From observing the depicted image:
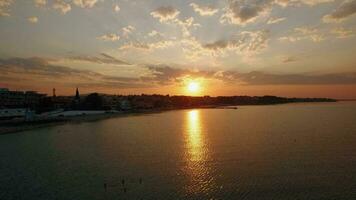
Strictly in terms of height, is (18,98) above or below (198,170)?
above

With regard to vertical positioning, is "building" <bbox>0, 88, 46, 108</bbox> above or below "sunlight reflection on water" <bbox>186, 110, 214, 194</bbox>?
above

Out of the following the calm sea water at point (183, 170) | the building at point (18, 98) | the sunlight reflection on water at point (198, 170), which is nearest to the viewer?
the calm sea water at point (183, 170)

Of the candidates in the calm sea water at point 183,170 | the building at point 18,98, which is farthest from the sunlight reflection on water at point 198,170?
the building at point 18,98

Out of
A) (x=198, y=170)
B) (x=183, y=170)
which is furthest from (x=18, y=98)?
(x=198, y=170)

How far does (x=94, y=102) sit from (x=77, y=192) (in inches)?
5593

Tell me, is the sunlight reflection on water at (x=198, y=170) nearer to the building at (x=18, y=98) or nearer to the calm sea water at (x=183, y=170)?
the calm sea water at (x=183, y=170)

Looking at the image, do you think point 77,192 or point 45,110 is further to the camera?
point 45,110

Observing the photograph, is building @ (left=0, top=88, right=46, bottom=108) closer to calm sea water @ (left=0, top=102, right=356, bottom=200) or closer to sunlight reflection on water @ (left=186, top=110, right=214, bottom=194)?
calm sea water @ (left=0, top=102, right=356, bottom=200)

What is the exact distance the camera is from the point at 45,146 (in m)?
52.9

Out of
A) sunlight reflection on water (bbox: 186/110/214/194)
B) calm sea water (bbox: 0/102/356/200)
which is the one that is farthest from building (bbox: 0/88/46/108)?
sunlight reflection on water (bbox: 186/110/214/194)

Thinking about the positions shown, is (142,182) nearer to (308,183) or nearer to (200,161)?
(200,161)

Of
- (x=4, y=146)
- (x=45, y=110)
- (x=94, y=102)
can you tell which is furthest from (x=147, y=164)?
(x=94, y=102)

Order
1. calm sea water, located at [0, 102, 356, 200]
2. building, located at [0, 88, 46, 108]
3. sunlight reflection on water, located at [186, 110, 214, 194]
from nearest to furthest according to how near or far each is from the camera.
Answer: calm sea water, located at [0, 102, 356, 200]
sunlight reflection on water, located at [186, 110, 214, 194]
building, located at [0, 88, 46, 108]

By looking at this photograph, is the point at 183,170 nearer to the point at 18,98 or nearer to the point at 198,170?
the point at 198,170
